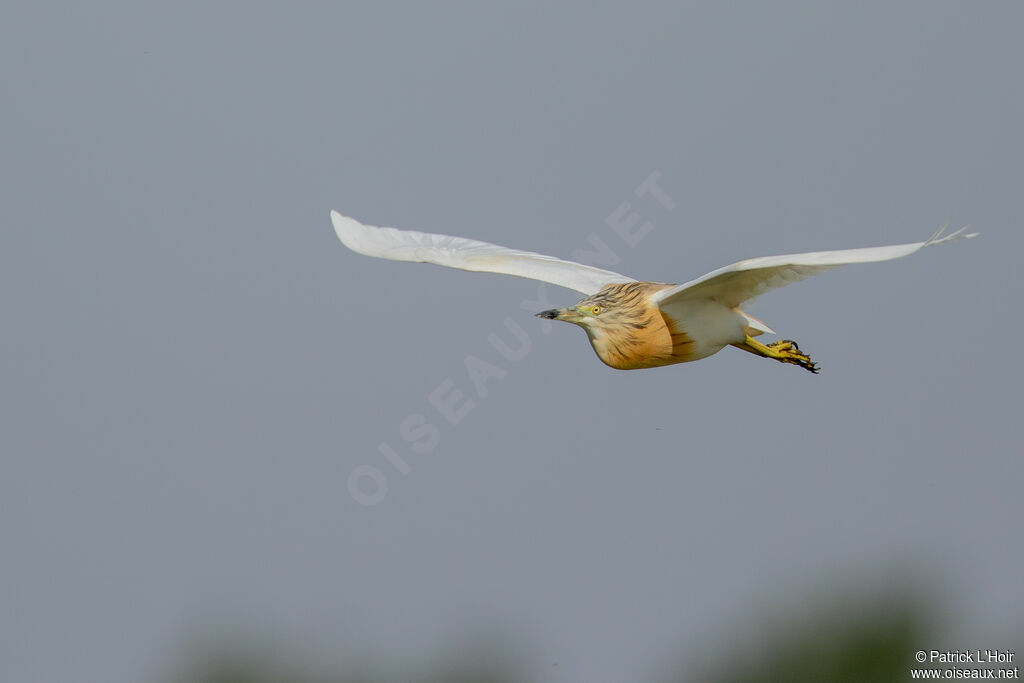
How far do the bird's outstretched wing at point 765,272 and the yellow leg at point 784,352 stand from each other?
2.43 ft

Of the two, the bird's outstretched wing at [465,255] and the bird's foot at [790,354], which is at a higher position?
the bird's outstretched wing at [465,255]

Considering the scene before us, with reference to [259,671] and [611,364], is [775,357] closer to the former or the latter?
[611,364]

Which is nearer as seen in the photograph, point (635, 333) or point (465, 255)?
point (635, 333)

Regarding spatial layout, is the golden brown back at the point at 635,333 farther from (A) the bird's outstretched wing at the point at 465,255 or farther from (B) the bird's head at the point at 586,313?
(A) the bird's outstretched wing at the point at 465,255

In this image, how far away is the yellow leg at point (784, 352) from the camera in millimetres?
14516

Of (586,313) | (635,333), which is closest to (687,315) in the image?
(635,333)

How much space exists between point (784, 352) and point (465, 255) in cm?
374

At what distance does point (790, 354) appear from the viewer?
14547 millimetres

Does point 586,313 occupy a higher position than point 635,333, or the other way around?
point 586,313

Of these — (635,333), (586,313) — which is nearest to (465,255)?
(586,313)

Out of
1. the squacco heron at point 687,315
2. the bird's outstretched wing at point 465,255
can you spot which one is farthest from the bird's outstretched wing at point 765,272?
the bird's outstretched wing at point 465,255

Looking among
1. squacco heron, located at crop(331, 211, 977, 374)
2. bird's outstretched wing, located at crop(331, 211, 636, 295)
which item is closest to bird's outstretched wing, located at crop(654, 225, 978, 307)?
squacco heron, located at crop(331, 211, 977, 374)

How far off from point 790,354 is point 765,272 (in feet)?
5.10

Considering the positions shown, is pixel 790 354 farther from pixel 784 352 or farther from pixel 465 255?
pixel 465 255
